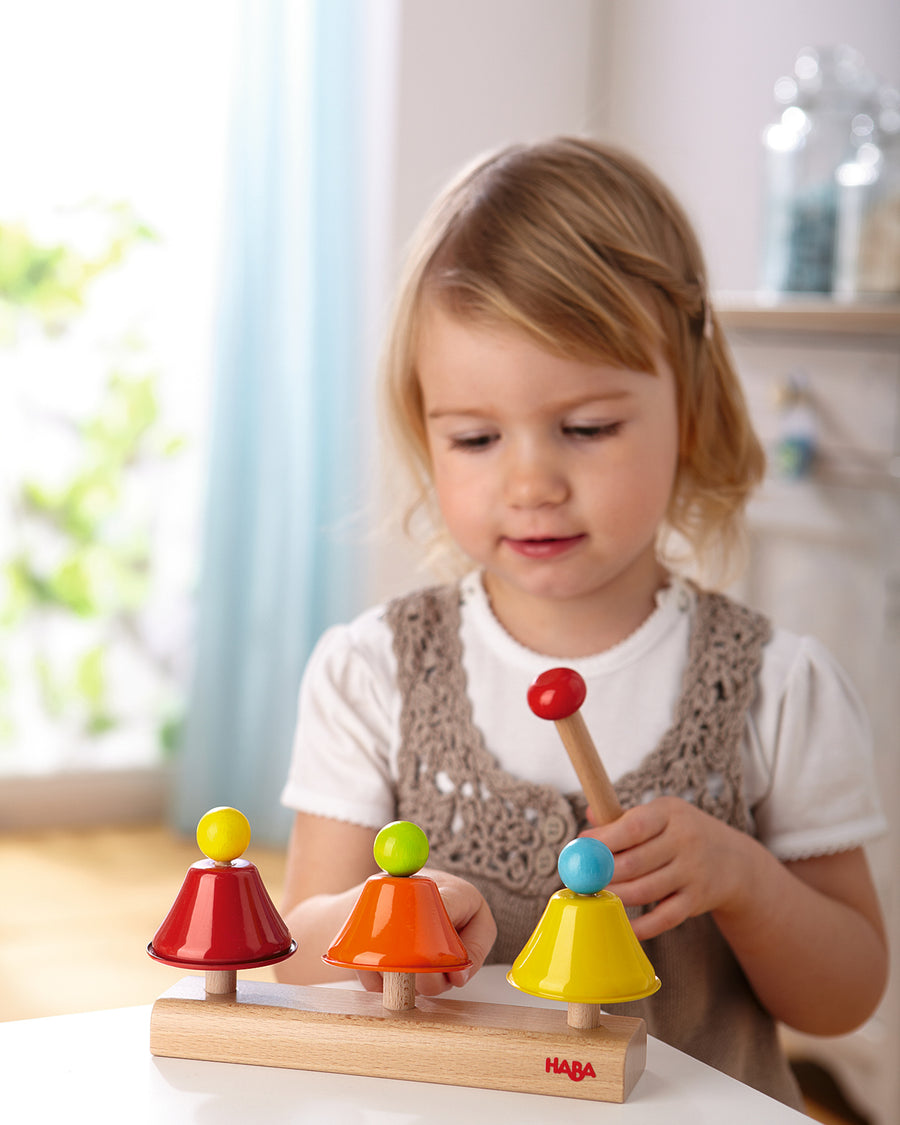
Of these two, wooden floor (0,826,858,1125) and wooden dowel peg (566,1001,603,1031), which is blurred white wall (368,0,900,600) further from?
wooden dowel peg (566,1001,603,1031)

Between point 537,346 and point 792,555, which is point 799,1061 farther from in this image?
point 537,346

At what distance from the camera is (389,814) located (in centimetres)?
92

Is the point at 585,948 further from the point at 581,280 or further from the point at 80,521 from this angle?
the point at 80,521

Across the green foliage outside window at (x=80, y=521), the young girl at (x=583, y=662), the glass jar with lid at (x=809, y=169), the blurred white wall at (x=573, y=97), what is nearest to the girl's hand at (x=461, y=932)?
the young girl at (x=583, y=662)

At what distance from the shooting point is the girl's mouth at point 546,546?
84cm

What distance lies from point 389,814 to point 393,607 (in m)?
0.16

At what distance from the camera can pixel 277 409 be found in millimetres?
2629

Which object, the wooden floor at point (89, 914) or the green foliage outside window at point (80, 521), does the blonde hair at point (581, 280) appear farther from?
the green foliage outside window at point (80, 521)

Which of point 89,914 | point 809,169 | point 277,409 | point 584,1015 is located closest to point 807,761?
point 584,1015

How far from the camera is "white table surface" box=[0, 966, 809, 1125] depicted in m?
0.47

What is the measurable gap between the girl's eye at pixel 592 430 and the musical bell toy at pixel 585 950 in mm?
378

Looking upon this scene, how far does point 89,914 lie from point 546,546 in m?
1.74

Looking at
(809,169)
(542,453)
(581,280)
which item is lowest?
(542,453)

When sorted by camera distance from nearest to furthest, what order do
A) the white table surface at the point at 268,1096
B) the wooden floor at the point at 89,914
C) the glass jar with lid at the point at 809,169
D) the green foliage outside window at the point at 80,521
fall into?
the white table surface at the point at 268,1096, the glass jar with lid at the point at 809,169, the wooden floor at the point at 89,914, the green foliage outside window at the point at 80,521
